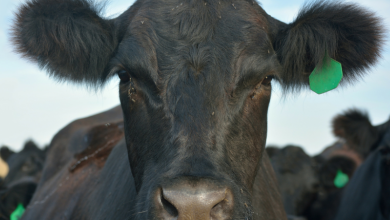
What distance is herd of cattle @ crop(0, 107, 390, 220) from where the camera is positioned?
4887 mm

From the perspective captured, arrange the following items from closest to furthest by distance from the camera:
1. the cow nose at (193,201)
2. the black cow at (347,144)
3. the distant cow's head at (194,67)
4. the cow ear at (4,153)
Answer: the cow nose at (193,201) < the distant cow's head at (194,67) < the black cow at (347,144) < the cow ear at (4,153)

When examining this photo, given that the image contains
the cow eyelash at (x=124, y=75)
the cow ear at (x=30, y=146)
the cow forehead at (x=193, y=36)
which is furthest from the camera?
the cow ear at (x=30, y=146)

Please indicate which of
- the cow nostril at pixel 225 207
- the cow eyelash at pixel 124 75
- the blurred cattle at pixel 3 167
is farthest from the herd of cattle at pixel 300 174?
the blurred cattle at pixel 3 167

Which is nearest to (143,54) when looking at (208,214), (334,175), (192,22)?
(192,22)

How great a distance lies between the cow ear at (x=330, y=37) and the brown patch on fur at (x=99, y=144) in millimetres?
2528

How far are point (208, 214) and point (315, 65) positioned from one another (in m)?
1.66

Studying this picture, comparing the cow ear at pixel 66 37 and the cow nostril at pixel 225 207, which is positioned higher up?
the cow ear at pixel 66 37

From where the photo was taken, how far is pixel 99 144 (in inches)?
195

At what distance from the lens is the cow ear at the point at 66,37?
113 inches

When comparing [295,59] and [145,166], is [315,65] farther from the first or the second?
[145,166]

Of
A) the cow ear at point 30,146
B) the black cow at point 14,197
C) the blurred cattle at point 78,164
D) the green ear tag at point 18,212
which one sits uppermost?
the blurred cattle at point 78,164

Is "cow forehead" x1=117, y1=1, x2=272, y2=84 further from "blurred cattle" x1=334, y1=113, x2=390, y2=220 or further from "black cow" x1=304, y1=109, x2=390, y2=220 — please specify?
"black cow" x1=304, y1=109, x2=390, y2=220

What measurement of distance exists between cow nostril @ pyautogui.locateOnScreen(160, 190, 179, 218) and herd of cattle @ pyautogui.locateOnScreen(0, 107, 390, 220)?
5.12ft

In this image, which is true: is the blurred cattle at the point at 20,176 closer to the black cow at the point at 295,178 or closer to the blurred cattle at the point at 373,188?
the blurred cattle at the point at 373,188
